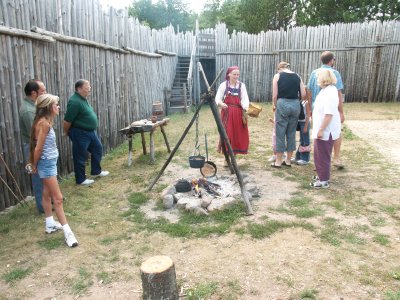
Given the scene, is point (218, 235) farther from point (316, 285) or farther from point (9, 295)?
point (9, 295)

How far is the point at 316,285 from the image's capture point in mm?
3150

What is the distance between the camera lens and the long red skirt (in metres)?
6.37

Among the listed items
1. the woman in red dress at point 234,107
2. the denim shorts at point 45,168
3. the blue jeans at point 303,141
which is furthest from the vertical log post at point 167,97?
the denim shorts at point 45,168

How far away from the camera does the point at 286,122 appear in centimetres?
642

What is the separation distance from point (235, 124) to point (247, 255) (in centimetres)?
316

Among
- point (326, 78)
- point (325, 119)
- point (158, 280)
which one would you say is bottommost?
point (158, 280)

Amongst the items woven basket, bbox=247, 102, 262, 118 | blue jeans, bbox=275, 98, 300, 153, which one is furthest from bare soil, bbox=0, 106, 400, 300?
woven basket, bbox=247, 102, 262, 118

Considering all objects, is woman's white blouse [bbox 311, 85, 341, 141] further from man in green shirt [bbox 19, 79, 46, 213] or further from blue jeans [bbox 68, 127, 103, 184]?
man in green shirt [bbox 19, 79, 46, 213]

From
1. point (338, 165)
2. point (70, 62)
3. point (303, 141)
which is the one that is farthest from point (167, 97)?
point (338, 165)

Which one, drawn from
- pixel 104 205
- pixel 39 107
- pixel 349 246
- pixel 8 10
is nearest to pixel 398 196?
pixel 349 246

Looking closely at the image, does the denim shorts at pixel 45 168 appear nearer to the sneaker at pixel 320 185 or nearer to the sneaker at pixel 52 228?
the sneaker at pixel 52 228

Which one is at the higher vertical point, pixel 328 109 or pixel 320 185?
pixel 328 109

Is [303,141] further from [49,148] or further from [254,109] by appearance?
[49,148]

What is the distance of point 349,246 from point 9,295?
333 cm
